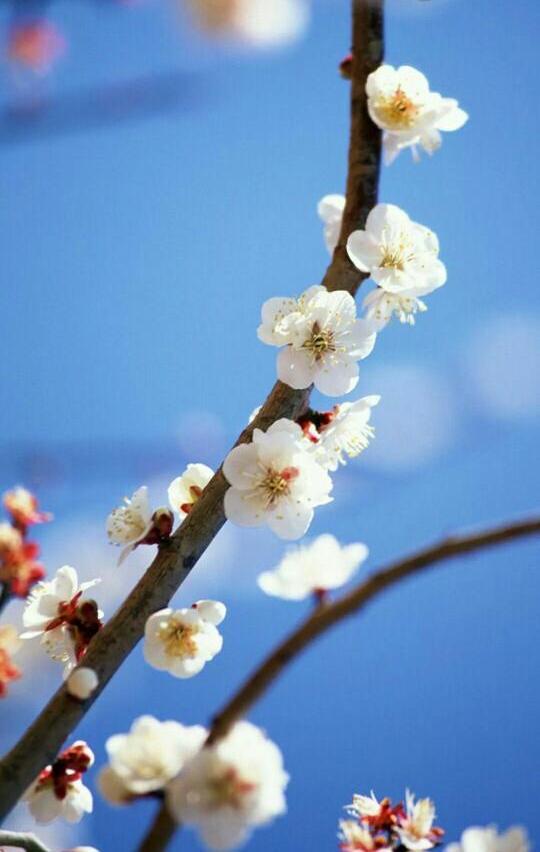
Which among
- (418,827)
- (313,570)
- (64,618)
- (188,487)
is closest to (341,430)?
A: (188,487)

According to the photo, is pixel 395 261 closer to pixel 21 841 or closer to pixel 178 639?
pixel 178 639

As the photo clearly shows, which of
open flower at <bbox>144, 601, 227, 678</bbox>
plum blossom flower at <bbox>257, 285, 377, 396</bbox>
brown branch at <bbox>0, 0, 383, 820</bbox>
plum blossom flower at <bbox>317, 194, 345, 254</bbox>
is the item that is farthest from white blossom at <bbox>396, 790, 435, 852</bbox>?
plum blossom flower at <bbox>317, 194, 345, 254</bbox>

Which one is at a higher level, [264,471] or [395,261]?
[395,261]

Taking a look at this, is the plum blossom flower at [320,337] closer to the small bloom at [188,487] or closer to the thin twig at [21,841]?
the small bloom at [188,487]

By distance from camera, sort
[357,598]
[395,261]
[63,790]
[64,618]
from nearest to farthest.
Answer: [357,598], [63,790], [64,618], [395,261]

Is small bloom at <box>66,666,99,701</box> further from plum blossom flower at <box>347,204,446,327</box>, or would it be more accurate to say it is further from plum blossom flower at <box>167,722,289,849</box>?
plum blossom flower at <box>347,204,446,327</box>

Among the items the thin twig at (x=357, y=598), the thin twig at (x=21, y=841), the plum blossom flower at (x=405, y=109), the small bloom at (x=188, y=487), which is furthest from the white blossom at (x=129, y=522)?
the plum blossom flower at (x=405, y=109)

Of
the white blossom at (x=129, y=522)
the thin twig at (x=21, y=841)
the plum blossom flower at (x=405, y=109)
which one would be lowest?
the thin twig at (x=21, y=841)
